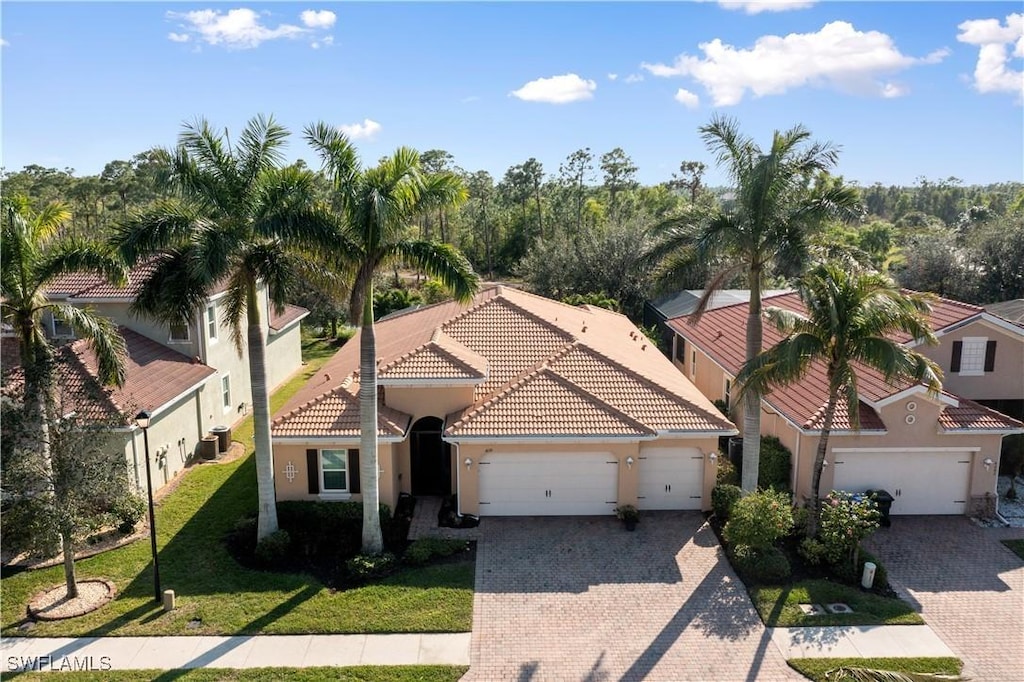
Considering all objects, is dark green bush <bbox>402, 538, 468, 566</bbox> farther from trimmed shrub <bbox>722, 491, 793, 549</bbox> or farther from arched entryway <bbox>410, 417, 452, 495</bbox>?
trimmed shrub <bbox>722, 491, 793, 549</bbox>

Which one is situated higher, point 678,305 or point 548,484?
point 678,305

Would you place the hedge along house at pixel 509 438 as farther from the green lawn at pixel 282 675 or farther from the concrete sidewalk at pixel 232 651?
the green lawn at pixel 282 675

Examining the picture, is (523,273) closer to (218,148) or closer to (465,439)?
(465,439)

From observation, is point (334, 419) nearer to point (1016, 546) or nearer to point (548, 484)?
point (548, 484)

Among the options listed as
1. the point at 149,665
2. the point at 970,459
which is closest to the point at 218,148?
the point at 149,665

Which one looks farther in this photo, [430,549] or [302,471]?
[302,471]

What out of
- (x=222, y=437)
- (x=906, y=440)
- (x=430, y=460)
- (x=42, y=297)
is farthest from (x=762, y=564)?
(x=222, y=437)
